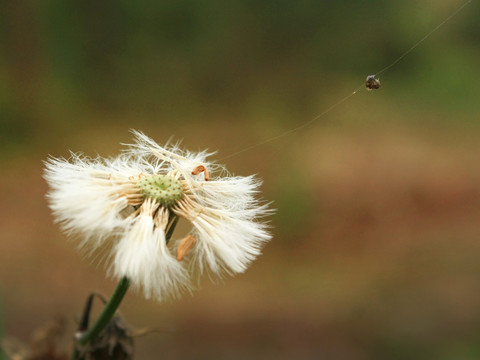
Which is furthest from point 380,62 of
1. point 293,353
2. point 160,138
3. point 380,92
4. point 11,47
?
point 11,47

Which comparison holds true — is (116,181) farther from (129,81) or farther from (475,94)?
(475,94)

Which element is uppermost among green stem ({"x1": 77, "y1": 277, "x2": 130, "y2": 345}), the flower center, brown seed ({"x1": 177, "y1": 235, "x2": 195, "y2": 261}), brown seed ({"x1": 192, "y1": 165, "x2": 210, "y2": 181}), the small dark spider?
the small dark spider

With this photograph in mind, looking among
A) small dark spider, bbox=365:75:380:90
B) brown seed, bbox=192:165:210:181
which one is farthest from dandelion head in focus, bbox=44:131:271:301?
small dark spider, bbox=365:75:380:90

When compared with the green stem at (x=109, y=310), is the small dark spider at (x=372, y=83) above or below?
above

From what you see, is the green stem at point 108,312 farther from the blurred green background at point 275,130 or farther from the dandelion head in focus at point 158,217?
the blurred green background at point 275,130

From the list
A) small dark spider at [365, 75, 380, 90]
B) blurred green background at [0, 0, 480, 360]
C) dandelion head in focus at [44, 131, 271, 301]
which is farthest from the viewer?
blurred green background at [0, 0, 480, 360]

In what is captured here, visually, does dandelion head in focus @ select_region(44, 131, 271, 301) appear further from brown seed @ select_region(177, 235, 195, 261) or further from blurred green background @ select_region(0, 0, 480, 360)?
blurred green background @ select_region(0, 0, 480, 360)

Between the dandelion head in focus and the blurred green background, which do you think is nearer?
the dandelion head in focus

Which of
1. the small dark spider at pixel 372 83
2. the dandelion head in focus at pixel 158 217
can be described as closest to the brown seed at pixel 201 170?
the dandelion head in focus at pixel 158 217
